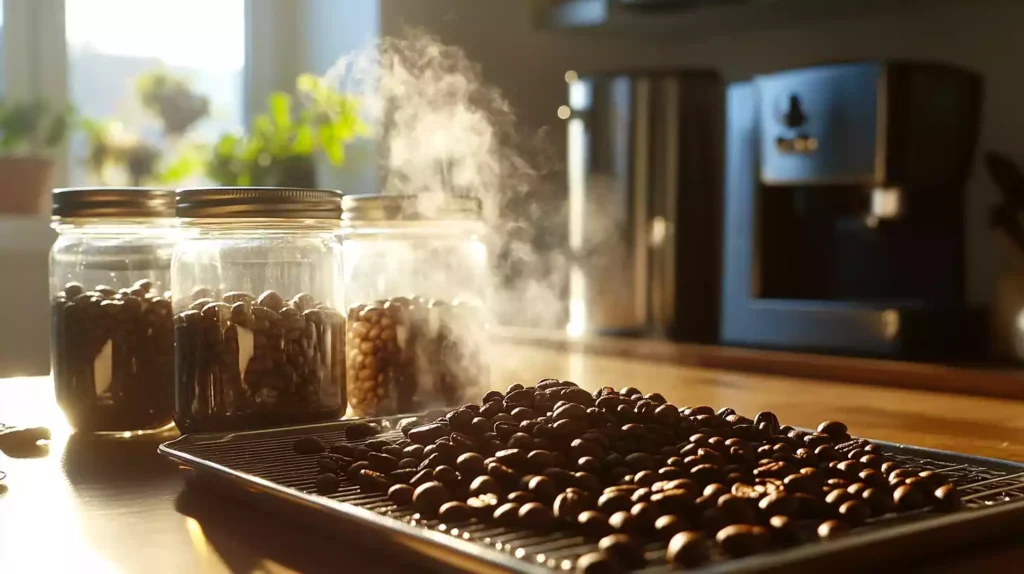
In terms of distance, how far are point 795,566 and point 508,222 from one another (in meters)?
2.30

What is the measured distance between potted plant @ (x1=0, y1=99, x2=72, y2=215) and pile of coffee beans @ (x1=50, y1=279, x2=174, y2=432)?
1.63m

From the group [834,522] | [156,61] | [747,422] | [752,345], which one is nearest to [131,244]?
[747,422]

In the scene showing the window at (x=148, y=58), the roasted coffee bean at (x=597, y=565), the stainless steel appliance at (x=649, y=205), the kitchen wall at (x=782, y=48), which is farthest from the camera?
the window at (x=148, y=58)

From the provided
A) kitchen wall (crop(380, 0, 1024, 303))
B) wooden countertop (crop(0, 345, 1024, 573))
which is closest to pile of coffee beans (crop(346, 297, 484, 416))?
wooden countertop (crop(0, 345, 1024, 573))

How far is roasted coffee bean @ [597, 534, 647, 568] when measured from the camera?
496 millimetres

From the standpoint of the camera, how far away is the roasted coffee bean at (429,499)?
612 millimetres

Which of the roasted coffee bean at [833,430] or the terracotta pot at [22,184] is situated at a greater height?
the terracotta pot at [22,184]

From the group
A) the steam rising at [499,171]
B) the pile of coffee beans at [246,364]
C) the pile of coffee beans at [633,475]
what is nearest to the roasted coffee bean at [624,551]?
the pile of coffee beans at [633,475]

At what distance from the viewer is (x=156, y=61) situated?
2842 mm

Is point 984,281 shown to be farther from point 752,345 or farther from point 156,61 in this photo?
point 156,61

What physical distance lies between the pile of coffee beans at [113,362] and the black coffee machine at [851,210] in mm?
1218

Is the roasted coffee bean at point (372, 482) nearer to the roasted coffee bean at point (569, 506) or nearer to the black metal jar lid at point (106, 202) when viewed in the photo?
the roasted coffee bean at point (569, 506)

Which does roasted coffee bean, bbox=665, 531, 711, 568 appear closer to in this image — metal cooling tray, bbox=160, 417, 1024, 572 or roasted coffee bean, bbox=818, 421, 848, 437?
metal cooling tray, bbox=160, 417, 1024, 572

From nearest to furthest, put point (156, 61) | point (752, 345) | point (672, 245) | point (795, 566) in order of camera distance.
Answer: point (795, 566), point (752, 345), point (672, 245), point (156, 61)
